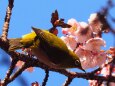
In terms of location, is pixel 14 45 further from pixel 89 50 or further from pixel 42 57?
pixel 89 50

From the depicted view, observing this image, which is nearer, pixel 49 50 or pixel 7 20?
pixel 49 50

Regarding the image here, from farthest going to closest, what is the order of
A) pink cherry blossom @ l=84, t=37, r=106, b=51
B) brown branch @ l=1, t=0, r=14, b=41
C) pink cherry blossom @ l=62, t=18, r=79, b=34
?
pink cherry blossom @ l=62, t=18, r=79, b=34, pink cherry blossom @ l=84, t=37, r=106, b=51, brown branch @ l=1, t=0, r=14, b=41

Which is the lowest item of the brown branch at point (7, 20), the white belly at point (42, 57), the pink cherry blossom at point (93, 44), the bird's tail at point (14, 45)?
the white belly at point (42, 57)

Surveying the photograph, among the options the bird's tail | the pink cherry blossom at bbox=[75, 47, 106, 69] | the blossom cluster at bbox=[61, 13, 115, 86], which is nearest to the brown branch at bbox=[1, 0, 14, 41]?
the bird's tail

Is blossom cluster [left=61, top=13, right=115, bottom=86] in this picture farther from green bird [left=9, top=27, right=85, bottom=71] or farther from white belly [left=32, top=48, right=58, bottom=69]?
white belly [left=32, top=48, right=58, bottom=69]

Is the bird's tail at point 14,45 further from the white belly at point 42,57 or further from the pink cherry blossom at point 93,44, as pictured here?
the pink cherry blossom at point 93,44

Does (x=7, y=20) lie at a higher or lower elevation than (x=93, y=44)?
higher

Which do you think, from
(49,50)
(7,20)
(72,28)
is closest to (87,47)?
(72,28)

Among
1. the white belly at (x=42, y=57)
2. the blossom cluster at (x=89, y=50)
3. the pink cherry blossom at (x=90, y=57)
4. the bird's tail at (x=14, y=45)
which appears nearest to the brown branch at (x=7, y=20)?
the bird's tail at (x=14, y=45)
